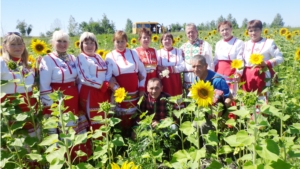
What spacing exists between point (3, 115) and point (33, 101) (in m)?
0.78

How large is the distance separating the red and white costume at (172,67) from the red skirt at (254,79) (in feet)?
2.67

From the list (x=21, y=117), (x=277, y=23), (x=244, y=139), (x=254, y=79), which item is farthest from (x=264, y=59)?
(x=277, y=23)

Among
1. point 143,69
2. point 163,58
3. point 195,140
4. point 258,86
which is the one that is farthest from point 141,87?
point 195,140

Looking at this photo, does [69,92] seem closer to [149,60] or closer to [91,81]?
[91,81]

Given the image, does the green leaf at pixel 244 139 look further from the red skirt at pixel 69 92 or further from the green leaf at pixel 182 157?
the red skirt at pixel 69 92

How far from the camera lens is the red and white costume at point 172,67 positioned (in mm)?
3768

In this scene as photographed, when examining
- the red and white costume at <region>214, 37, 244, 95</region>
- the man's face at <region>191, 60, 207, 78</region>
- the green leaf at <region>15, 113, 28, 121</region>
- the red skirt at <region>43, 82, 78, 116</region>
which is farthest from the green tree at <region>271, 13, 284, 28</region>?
the green leaf at <region>15, 113, 28, 121</region>

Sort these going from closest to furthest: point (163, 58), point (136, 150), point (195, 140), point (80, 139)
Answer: point (80, 139)
point (195, 140)
point (136, 150)
point (163, 58)

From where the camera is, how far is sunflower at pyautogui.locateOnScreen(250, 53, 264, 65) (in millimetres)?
3324

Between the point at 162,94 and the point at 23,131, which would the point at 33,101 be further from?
the point at 162,94

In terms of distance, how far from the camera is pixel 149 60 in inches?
145

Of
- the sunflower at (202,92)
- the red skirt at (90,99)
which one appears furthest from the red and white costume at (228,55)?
the sunflower at (202,92)

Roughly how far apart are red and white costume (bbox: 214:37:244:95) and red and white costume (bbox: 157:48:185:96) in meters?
0.54

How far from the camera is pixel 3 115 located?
1962 millimetres
